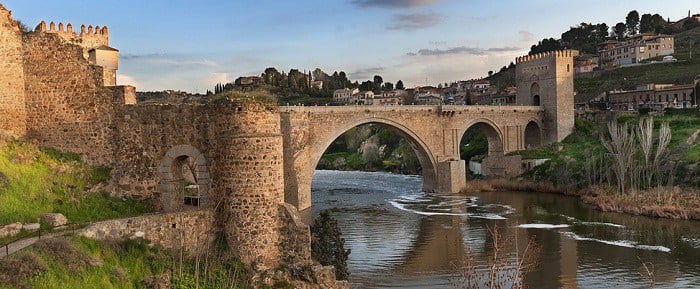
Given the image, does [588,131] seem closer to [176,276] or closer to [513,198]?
[513,198]

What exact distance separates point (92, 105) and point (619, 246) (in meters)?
19.0

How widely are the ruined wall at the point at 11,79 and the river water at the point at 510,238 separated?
952 centimetres

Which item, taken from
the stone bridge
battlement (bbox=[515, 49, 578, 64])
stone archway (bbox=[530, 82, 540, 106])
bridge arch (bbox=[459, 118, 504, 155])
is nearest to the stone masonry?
the stone bridge

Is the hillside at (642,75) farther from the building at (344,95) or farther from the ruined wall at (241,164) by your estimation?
the ruined wall at (241,164)

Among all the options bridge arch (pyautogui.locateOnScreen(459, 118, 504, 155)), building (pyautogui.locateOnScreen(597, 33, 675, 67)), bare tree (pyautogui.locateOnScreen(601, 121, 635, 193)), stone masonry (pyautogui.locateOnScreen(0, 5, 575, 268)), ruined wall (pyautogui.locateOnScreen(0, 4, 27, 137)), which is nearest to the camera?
stone masonry (pyautogui.locateOnScreen(0, 5, 575, 268))

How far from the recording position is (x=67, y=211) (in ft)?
36.3

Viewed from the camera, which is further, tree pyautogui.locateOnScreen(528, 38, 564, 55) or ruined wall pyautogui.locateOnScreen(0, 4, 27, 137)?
tree pyautogui.locateOnScreen(528, 38, 564, 55)

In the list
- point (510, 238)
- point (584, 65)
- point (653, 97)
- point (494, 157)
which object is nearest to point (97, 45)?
point (510, 238)

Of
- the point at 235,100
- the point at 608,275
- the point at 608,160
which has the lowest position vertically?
the point at 608,275

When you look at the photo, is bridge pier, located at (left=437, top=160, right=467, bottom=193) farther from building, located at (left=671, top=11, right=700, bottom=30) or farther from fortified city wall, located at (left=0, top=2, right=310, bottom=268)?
building, located at (left=671, top=11, right=700, bottom=30)

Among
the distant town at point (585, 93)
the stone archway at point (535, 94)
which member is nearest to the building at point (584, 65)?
the distant town at point (585, 93)

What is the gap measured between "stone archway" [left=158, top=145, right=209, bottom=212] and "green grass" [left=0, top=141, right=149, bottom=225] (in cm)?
54

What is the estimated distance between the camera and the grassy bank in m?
7.98

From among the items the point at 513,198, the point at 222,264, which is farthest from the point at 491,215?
the point at 222,264
